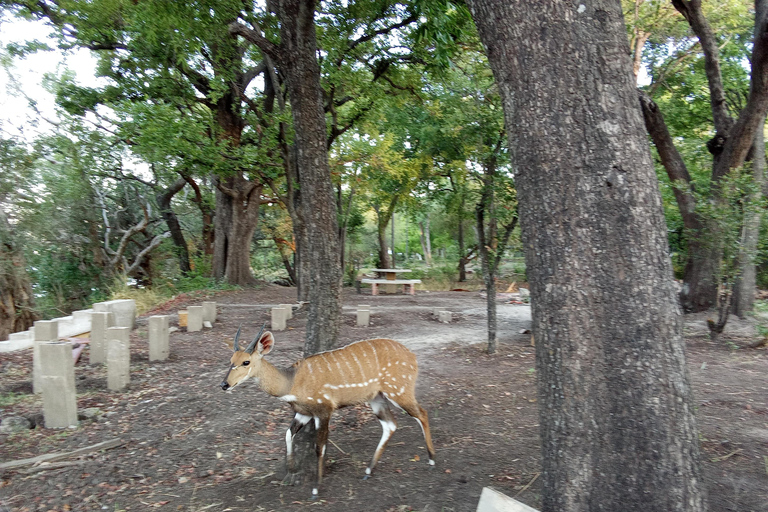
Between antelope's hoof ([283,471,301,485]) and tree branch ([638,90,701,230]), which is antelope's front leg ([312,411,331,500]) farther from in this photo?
tree branch ([638,90,701,230])

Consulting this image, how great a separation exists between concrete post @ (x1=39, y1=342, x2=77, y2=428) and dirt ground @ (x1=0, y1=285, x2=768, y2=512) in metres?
0.18

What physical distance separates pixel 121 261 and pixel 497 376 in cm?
1648

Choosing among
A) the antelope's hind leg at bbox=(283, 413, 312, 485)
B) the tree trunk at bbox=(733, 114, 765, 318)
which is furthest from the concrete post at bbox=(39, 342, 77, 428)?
the tree trunk at bbox=(733, 114, 765, 318)

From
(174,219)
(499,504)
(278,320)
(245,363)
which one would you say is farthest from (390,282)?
(499,504)

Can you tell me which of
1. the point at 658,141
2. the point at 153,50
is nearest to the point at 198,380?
the point at 153,50

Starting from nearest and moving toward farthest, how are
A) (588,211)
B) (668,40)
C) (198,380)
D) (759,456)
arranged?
(588,211) → (759,456) → (198,380) → (668,40)

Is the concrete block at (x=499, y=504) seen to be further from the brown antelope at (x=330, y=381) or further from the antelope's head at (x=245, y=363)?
the antelope's head at (x=245, y=363)

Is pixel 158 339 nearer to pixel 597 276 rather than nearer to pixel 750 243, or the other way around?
pixel 597 276

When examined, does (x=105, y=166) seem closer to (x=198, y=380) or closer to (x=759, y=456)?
(x=198, y=380)

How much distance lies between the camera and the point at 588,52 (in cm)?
283

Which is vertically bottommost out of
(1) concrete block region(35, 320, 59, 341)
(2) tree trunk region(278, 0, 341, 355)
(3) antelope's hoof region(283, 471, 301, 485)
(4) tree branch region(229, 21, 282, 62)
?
(3) antelope's hoof region(283, 471, 301, 485)

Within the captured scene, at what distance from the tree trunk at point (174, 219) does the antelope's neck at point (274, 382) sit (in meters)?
17.4

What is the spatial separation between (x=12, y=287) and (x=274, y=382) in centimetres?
1008

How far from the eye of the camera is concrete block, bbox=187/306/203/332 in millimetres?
11055
